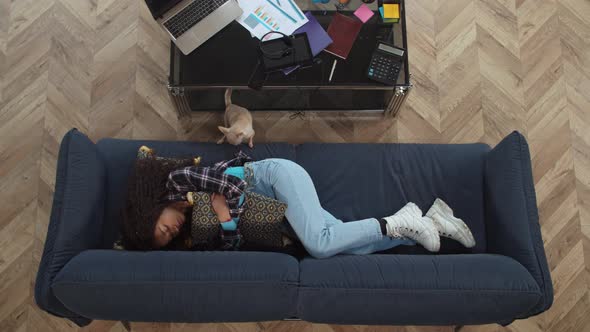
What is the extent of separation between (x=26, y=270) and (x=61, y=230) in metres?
0.83

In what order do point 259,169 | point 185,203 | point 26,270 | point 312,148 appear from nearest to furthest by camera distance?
point 185,203 < point 259,169 < point 312,148 < point 26,270

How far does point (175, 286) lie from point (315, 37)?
1255mm

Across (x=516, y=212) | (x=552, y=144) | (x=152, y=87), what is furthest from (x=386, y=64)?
(x=152, y=87)

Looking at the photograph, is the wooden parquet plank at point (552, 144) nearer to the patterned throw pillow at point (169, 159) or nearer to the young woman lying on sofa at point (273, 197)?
the young woman lying on sofa at point (273, 197)

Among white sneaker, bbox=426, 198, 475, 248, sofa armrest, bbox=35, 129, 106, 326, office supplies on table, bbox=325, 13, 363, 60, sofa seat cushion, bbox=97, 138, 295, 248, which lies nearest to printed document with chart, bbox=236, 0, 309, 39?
office supplies on table, bbox=325, 13, 363, 60

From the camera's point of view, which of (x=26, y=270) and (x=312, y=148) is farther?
(x=26, y=270)

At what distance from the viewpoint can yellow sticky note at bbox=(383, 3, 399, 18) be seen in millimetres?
2191

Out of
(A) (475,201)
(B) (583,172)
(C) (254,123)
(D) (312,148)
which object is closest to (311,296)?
(D) (312,148)

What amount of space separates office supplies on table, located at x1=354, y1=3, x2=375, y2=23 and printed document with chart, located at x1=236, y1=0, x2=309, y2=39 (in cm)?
25

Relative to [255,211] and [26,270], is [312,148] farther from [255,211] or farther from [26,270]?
[26,270]

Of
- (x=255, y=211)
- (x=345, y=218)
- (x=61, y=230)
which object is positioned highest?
(x=61, y=230)

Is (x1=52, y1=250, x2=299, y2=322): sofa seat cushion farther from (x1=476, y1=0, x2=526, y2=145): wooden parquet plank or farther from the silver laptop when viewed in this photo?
(x1=476, y1=0, x2=526, y2=145): wooden parquet plank

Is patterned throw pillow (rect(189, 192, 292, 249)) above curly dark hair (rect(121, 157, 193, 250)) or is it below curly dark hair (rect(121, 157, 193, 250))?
below

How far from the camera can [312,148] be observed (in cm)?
218
